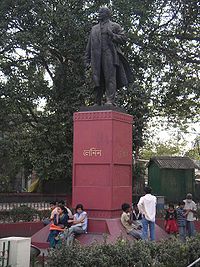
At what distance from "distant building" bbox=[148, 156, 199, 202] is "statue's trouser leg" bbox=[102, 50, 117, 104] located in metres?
18.0

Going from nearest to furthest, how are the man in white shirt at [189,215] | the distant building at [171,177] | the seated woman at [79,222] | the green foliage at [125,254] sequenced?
1. the green foliage at [125,254]
2. the seated woman at [79,222]
3. the man in white shirt at [189,215]
4. the distant building at [171,177]

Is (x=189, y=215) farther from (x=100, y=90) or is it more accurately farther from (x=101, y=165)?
(x=100, y=90)

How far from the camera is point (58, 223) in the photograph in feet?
36.1

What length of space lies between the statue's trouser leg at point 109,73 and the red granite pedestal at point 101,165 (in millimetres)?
596

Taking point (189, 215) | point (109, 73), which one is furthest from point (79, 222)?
point (189, 215)

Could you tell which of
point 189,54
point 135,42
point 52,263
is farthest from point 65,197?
point 52,263

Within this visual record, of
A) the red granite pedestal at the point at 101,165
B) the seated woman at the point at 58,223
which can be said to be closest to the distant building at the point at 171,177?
the red granite pedestal at the point at 101,165

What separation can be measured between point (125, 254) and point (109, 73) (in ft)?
19.0

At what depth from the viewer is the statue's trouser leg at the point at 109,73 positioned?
11938 millimetres

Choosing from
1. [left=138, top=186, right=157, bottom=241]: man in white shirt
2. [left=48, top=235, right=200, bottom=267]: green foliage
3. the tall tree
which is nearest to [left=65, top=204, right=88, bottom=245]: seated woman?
[left=138, top=186, right=157, bottom=241]: man in white shirt

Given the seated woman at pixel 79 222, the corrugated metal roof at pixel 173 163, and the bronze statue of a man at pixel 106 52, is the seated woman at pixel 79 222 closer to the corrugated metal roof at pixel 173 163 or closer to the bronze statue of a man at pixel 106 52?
the bronze statue of a man at pixel 106 52

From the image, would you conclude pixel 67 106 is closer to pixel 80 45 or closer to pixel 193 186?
pixel 80 45

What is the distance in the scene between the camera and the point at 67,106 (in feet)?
69.4

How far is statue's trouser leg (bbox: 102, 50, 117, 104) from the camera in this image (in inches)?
470
